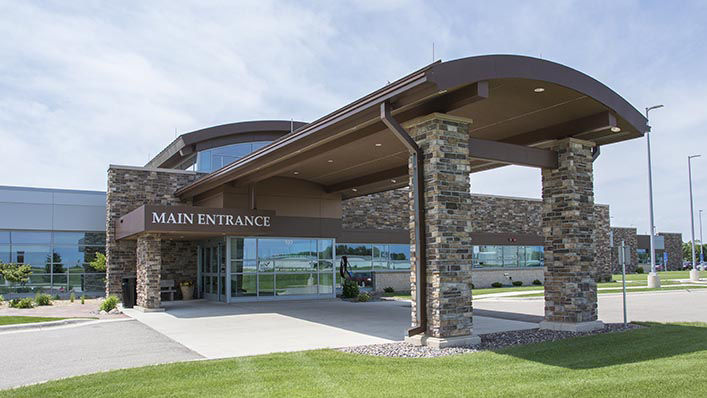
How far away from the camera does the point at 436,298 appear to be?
10.0 m

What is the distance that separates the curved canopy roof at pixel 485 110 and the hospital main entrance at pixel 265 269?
5.45 metres

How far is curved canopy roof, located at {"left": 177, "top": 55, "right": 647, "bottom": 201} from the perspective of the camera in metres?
9.74

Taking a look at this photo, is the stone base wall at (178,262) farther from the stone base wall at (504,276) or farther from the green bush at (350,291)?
the stone base wall at (504,276)

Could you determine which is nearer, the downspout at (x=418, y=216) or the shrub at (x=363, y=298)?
the downspout at (x=418, y=216)

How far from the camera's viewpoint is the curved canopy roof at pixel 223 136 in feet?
81.1

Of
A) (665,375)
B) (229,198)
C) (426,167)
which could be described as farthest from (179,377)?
(229,198)

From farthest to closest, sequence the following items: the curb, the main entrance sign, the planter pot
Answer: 1. the planter pot
2. the main entrance sign
3. the curb

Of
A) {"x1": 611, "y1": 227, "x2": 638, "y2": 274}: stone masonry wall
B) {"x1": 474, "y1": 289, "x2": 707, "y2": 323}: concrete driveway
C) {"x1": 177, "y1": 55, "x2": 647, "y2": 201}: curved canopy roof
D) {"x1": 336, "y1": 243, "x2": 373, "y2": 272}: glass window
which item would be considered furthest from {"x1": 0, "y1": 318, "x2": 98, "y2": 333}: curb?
{"x1": 611, "y1": 227, "x2": 638, "y2": 274}: stone masonry wall

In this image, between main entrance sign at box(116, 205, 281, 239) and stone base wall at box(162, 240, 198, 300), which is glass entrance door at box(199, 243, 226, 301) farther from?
main entrance sign at box(116, 205, 281, 239)

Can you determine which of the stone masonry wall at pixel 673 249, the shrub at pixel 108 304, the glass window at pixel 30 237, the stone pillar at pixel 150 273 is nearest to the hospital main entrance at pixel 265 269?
the stone pillar at pixel 150 273

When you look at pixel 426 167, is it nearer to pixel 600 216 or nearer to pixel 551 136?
pixel 551 136

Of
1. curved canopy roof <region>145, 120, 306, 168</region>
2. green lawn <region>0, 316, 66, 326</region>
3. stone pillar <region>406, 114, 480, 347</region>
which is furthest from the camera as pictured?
curved canopy roof <region>145, 120, 306, 168</region>

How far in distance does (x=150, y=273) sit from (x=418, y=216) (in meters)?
11.3

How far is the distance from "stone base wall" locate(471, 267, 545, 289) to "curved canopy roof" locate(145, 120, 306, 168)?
43.2 ft
